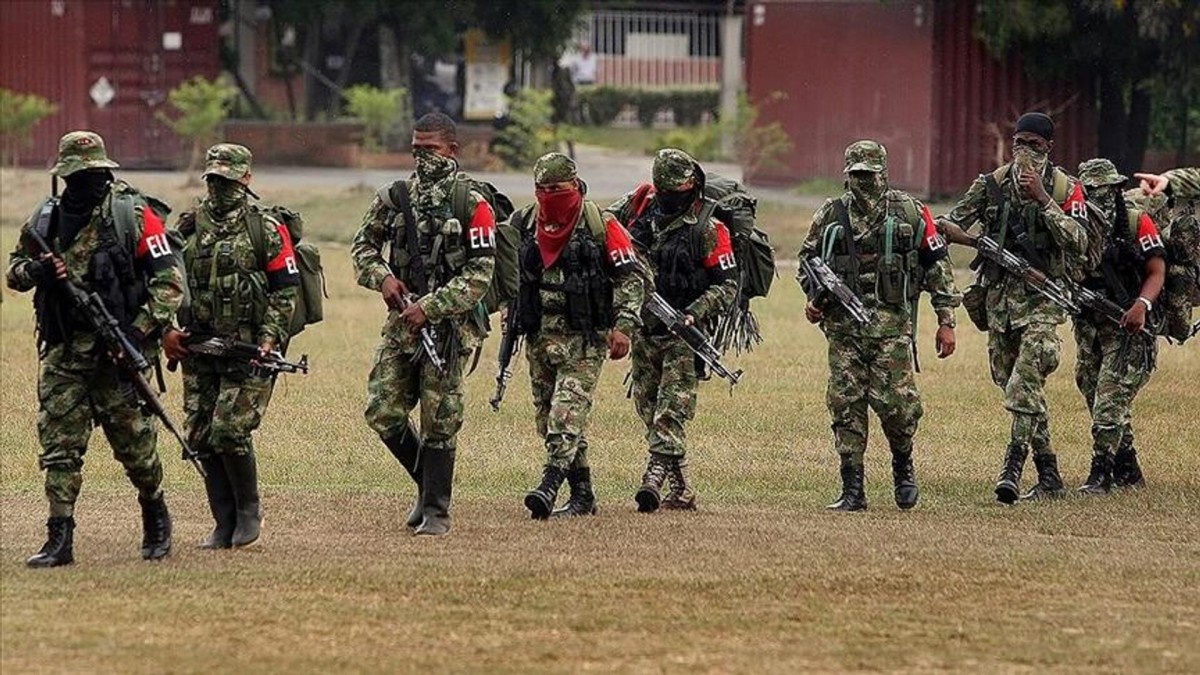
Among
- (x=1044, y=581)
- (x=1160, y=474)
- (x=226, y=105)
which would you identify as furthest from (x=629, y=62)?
(x=1044, y=581)

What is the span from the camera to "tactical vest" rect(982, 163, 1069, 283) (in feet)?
39.8

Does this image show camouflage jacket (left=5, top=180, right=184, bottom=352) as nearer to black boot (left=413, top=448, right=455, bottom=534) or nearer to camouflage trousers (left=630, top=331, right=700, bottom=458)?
black boot (left=413, top=448, right=455, bottom=534)

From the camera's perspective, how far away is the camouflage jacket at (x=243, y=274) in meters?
9.86

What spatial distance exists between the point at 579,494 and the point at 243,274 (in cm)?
237

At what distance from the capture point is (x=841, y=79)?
33.8m

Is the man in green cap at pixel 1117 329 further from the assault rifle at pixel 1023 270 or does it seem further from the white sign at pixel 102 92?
the white sign at pixel 102 92

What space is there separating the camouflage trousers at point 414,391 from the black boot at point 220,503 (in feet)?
2.57

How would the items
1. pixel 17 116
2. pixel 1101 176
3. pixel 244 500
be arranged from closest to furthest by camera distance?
pixel 244 500 < pixel 1101 176 < pixel 17 116

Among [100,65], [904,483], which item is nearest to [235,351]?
[904,483]

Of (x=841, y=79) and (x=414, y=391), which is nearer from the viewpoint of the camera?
(x=414, y=391)

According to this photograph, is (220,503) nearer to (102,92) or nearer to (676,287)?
(676,287)

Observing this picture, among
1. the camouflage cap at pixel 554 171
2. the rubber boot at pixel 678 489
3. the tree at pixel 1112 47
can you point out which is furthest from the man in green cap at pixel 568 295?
the tree at pixel 1112 47

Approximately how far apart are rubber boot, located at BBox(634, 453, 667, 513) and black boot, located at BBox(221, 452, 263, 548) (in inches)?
88.4

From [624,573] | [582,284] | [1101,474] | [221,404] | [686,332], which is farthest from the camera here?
[1101,474]
